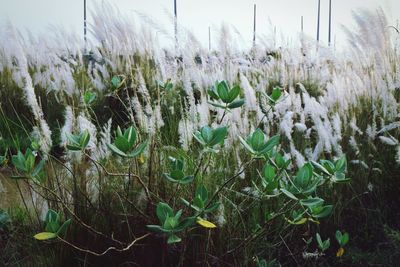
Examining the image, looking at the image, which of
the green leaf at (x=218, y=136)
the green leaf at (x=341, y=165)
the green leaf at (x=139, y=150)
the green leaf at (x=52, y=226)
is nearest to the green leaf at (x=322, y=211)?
the green leaf at (x=341, y=165)

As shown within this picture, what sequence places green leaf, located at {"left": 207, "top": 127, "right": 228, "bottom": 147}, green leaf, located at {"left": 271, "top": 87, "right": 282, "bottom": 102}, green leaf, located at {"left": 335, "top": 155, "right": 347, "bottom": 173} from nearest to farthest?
green leaf, located at {"left": 207, "top": 127, "right": 228, "bottom": 147}
green leaf, located at {"left": 335, "top": 155, "right": 347, "bottom": 173}
green leaf, located at {"left": 271, "top": 87, "right": 282, "bottom": 102}

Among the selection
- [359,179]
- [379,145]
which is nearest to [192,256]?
[359,179]

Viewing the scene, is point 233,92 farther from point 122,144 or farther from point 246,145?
point 122,144

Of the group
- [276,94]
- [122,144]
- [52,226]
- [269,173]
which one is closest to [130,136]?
[122,144]

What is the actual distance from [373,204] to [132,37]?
1995mm

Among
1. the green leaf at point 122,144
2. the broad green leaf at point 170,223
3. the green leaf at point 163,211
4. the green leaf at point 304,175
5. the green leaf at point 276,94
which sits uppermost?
the green leaf at point 276,94

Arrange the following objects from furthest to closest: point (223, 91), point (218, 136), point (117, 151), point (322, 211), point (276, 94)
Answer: point (276, 94), point (322, 211), point (223, 91), point (218, 136), point (117, 151)

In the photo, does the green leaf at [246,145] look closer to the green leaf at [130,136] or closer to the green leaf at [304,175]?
the green leaf at [304,175]

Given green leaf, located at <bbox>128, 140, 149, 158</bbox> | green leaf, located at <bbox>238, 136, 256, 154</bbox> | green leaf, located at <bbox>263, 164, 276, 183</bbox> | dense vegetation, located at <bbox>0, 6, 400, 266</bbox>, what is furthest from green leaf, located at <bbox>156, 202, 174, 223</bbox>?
green leaf, located at <bbox>263, 164, 276, 183</bbox>

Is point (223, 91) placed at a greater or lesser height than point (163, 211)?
greater

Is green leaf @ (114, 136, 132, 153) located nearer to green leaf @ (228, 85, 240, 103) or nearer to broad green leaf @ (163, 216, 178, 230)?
broad green leaf @ (163, 216, 178, 230)

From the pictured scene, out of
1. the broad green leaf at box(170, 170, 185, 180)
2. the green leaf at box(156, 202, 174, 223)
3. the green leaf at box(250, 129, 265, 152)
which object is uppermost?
the green leaf at box(250, 129, 265, 152)

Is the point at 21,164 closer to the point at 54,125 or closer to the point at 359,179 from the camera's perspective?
the point at 359,179

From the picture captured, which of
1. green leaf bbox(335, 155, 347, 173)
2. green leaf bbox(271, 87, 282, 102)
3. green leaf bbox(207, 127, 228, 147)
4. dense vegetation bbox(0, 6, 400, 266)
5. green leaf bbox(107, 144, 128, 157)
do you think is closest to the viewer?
green leaf bbox(107, 144, 128, 157)
